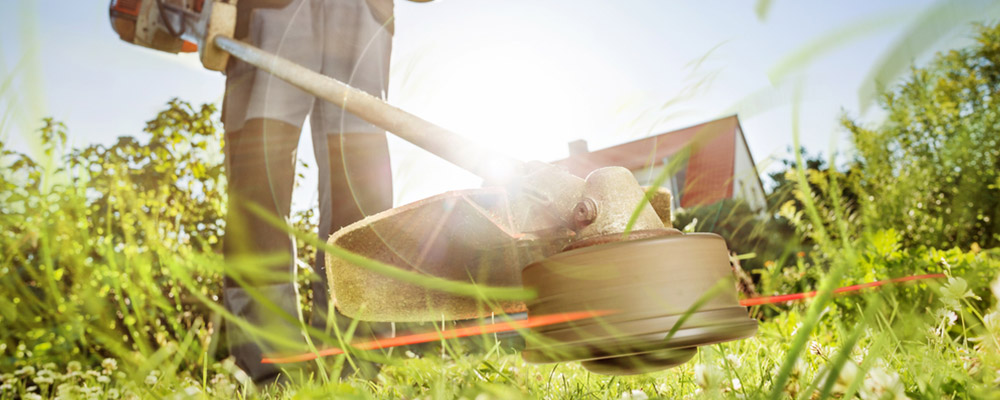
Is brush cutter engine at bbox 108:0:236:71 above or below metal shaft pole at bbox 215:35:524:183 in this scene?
above

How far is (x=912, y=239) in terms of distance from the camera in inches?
213

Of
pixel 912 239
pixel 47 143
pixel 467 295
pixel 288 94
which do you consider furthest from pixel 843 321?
pixel 47 143

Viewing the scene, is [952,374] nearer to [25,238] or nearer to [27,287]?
[25,238]

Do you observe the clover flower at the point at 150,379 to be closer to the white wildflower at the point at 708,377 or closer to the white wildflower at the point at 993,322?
the white wildflower at the point at 708,377

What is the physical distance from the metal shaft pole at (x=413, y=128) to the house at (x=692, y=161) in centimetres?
22

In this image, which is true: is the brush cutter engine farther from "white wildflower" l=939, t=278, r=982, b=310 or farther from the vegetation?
"white wildflower" l=939, t=278, r=982, b=310

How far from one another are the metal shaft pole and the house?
22 centimetres

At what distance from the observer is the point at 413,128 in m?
1.54

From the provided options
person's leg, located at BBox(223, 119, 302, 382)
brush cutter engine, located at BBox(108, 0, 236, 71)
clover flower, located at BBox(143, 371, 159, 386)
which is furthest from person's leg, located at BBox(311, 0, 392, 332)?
clover flower, located at BBox(143, 371, 159, 386)

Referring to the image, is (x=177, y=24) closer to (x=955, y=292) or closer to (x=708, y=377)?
(x=708, y=377)

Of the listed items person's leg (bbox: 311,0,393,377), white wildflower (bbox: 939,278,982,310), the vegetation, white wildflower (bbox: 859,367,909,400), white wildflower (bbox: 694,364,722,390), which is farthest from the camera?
person's leg (bbox: 311,0,393,377)

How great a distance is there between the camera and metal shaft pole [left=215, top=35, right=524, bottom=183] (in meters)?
1.37

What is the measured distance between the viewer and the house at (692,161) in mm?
1041

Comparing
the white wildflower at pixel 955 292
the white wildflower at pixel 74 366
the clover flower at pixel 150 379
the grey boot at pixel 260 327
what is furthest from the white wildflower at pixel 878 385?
the white wildflower at pixel 74 366
